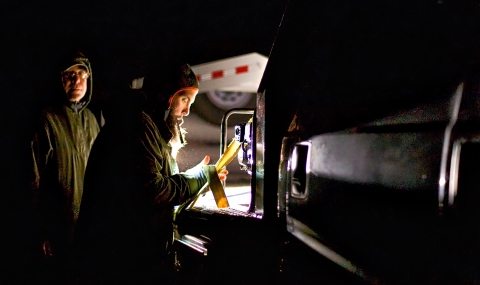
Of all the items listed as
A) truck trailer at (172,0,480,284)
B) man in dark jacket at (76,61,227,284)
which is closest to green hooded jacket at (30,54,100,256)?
man in dark jacket at (76,61,227,284)

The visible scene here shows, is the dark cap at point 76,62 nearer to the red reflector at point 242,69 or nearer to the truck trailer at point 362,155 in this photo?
the red reflector at point 242,69

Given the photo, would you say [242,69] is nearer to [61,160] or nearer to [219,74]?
[219,74]

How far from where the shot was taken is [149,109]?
2461 millimetres

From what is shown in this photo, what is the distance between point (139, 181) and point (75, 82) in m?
1.68

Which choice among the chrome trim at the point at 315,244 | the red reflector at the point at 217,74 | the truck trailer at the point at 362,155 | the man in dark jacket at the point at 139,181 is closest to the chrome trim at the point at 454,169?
the truck trailer at the point at 362,155

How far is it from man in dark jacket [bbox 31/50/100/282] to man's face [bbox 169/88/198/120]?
141 centimetres

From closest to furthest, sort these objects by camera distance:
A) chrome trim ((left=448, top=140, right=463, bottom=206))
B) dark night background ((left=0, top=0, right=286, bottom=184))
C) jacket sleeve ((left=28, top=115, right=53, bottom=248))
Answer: chrome trim ((left=448, top=140, right=463, bottom=206))
jacket sleeve ((left=28, top=115, right=53, bottom=248))
dark night background ((left=0, top=0, right=286, bottom=184))

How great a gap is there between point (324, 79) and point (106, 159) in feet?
4.69

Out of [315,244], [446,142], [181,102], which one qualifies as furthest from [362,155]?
[181,102]

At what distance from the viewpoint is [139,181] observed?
2.37 meters

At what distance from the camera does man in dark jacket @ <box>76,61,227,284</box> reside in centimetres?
239

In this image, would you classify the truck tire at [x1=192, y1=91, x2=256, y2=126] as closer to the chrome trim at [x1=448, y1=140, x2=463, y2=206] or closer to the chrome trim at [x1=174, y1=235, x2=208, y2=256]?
the chrome trim at [x1=174, y1=235, x2=208, y2=256]

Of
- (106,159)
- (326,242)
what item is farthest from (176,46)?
(326,242)

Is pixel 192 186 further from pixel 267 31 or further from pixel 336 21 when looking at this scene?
pixel 267 31
